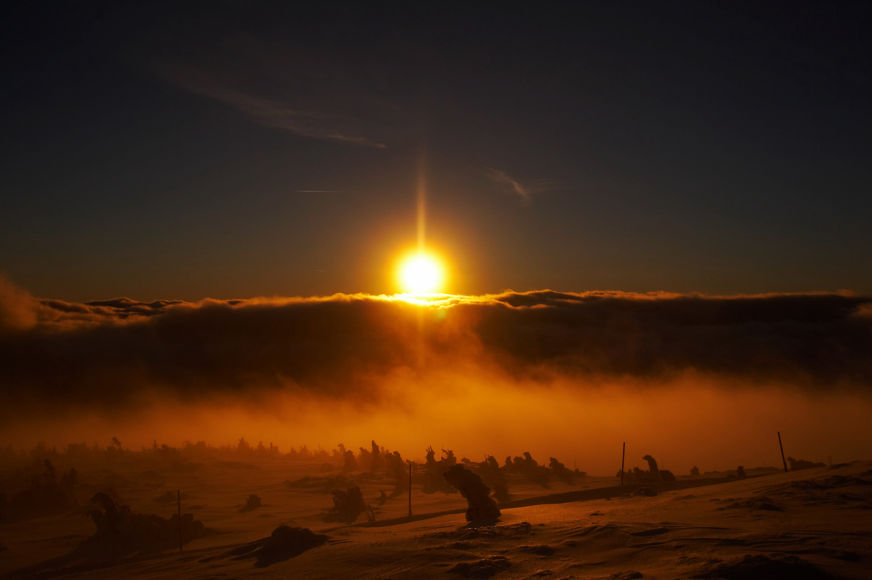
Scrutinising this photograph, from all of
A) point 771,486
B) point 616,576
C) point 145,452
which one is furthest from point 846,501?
point 145,452

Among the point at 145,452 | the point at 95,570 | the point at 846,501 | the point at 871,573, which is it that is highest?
the point at 145,452

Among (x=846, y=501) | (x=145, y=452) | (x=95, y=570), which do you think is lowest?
(x=95, y=570)

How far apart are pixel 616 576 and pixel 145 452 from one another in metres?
123

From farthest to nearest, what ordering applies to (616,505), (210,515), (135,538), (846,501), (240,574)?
(210,515), (135,538), (616,505), (240,574), (846,501)

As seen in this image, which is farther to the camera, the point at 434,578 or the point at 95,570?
the point at 95,570

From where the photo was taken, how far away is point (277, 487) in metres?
79.1

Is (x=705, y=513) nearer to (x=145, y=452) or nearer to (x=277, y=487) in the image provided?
(x=277, y=487)

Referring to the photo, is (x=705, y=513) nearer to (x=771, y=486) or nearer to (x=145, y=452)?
(x=771, y=486)

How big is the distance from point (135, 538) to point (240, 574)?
23.7 m

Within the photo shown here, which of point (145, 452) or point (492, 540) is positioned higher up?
point (145, 452)

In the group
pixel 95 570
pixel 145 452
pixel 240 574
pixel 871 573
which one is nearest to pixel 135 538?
pixel 95 570

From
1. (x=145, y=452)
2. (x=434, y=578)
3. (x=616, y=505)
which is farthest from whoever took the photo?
(x=145, y=452)

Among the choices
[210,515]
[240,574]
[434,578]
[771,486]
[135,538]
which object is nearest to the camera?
[434,578]

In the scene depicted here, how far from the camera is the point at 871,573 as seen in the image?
18.4 metres
